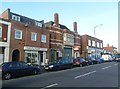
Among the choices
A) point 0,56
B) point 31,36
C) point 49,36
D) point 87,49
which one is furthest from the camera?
point 87,49

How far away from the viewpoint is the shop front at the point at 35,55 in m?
28.3

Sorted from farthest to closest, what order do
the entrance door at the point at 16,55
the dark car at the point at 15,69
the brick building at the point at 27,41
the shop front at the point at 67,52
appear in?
the shop front at the point at 67,52, the entrance door at the point at 16,55, the brick building at the point at 27,41, the dark car at the point at 15,69

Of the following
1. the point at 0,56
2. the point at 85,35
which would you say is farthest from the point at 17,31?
the point at 85,35

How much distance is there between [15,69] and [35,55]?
1396 centimetres

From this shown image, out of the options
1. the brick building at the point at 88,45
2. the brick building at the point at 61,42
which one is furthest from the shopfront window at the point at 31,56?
the brick building at the point at 88,45

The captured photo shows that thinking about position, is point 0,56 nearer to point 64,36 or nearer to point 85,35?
point 64,36

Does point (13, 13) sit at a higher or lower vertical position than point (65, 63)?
higher

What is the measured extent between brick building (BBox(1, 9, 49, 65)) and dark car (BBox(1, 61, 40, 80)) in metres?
8.27

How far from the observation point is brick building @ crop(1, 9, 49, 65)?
2619 centimetres

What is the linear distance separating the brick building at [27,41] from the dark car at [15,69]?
8274mm

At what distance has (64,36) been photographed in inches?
1540

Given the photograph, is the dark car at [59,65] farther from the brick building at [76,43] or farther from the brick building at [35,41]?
the brick building at [76,43]

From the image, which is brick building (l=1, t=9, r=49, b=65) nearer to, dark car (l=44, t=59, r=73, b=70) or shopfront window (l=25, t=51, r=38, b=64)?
shopfront window (l=25, t=51, r=38, b=64)

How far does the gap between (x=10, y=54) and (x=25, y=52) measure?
10.8 ft
